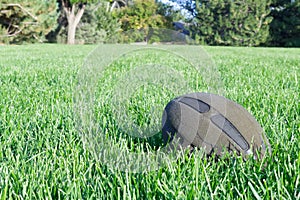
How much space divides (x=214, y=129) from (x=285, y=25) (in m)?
26.7

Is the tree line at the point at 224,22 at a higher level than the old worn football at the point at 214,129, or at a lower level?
higher

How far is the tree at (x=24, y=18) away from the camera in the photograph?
17.1 metres

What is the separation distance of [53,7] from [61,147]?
19208mm

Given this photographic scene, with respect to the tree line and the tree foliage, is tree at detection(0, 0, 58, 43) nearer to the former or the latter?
the tree line

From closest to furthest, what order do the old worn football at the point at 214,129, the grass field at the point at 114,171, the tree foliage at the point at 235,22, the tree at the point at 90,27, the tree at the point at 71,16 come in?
the grass field at the point at 114,171, the old worn football at the point at 214,129, the tree at the point at 71,16, the tree foliage at the point at 235,22, the tree at the point at 90,27

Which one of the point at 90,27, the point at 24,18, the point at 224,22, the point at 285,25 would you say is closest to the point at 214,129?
the point at 24,18

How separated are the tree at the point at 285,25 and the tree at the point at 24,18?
49.7 ft

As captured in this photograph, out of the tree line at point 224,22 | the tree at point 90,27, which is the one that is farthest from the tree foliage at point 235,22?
the tree at point 90,27

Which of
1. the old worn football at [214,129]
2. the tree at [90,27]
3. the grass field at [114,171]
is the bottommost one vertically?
the grass field at [114,171]

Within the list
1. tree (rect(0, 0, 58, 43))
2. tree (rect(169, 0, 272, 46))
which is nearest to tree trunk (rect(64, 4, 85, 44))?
tree (rect(0, 0, 58, 43))

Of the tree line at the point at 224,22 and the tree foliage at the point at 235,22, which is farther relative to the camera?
the tree foliage at the point at 235,22

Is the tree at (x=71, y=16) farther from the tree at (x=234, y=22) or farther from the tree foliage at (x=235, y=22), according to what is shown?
the tree foliage at (x=235, y=22)

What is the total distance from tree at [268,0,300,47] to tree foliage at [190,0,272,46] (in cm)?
91

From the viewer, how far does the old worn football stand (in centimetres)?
130
